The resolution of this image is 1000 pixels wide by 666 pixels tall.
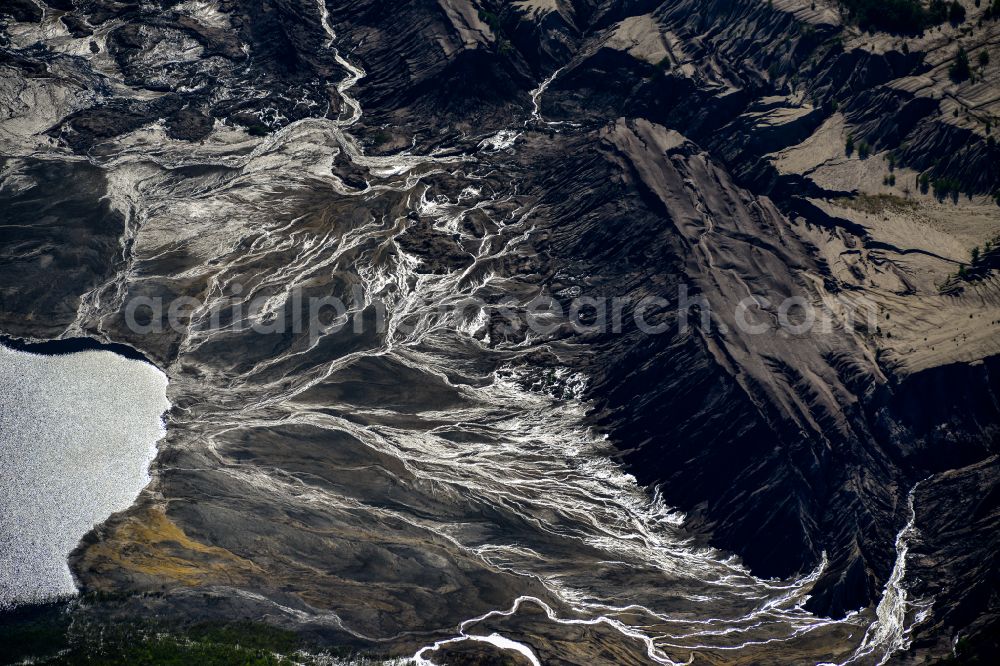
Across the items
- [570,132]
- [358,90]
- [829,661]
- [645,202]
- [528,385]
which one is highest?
[358,90]

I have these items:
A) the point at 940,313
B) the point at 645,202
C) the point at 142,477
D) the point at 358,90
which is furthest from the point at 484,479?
the point at 358,90

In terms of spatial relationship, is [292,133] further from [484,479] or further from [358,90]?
[484,479]

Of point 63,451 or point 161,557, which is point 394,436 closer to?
point 161,557

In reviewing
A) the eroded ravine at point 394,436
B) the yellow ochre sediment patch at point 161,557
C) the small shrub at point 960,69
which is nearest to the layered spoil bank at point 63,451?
the yellow ochre sediment patch at point 161,557

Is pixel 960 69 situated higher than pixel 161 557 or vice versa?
pixel 960 69

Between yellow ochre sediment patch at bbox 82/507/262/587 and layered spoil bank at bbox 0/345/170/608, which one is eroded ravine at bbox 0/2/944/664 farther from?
layered spoil bank at bbox 0/345/170/608

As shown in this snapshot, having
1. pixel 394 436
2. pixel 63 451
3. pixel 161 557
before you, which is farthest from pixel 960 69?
pixel 63 451

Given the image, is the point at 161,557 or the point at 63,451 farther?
the point at 63,451

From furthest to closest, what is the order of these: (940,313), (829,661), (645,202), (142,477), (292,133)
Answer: (292,133)
(645,202)
(940,313)
(142,477)
(829,661)

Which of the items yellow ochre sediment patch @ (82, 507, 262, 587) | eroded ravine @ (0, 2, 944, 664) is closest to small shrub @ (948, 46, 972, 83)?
eroded ravine @ (0, 2, 944, 664)
